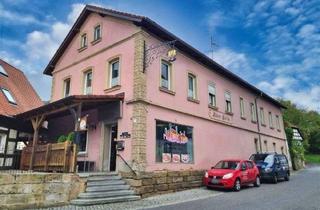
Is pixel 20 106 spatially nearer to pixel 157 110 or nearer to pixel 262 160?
pixel 157 110

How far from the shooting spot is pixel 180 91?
15.7 meters

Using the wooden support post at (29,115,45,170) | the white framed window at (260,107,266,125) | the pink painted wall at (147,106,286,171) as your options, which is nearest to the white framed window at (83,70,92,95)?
the wooden support post at (29,115,45,170)

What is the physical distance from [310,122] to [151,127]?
54089mm

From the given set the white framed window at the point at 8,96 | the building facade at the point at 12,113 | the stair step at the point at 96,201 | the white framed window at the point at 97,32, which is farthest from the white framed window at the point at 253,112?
the white framed window at the point at 8,96

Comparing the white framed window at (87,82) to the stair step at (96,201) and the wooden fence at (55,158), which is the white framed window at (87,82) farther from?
the stair step at (96,201)

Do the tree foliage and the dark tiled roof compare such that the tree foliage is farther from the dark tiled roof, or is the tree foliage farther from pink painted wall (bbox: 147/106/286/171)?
the dark tiled roof

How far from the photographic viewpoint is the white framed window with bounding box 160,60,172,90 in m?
14.8

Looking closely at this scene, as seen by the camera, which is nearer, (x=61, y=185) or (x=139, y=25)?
(x=61, y=185)

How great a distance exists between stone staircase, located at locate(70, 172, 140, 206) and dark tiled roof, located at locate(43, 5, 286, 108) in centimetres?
746

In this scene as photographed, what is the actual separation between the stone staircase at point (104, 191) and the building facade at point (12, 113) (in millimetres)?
7516

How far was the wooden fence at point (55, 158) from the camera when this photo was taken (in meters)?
11.1

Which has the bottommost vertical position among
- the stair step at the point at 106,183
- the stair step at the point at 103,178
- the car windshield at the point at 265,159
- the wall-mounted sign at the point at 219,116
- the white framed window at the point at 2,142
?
the stair step at the point at 106,183

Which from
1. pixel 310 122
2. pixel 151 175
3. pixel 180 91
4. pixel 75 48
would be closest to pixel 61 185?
pixel 151 175

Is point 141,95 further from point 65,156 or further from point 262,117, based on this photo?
point 262,117
